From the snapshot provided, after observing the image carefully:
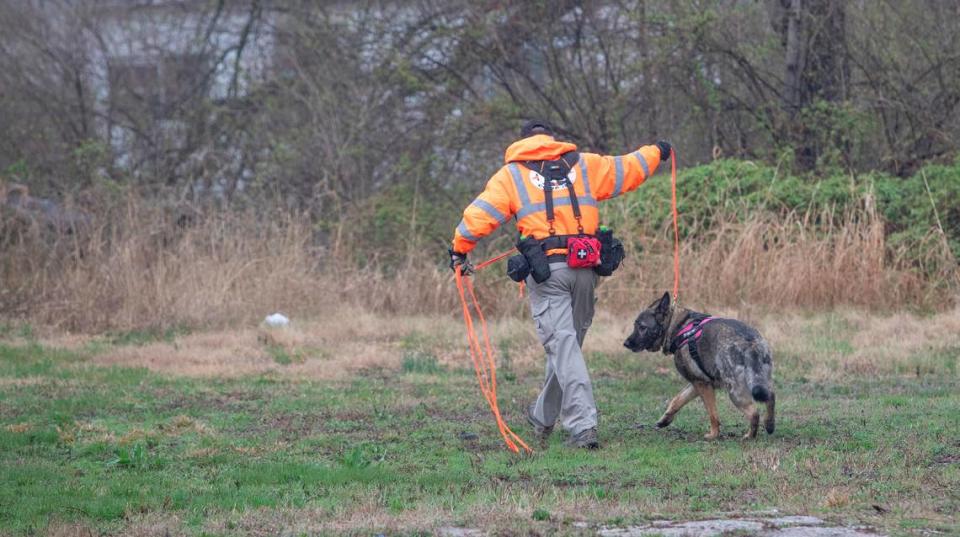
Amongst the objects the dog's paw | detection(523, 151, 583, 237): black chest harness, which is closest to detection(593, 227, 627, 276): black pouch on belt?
detection(523, 151, 583, 237): black chest harness

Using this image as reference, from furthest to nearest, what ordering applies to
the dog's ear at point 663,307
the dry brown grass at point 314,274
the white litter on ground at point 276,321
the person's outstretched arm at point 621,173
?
the dry brown grass at point 314,274 < the white litter on ground at point 276,321 < the dog's ear at point 663,307 < the person's outstretched arm at point 621,173

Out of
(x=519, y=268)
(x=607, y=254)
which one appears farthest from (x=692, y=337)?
(x=519, y=268)

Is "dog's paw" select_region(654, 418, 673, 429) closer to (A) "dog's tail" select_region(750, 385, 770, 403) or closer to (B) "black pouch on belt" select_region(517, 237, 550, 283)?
(A) "dog's tail" select_region(750, 385, 770, 403)

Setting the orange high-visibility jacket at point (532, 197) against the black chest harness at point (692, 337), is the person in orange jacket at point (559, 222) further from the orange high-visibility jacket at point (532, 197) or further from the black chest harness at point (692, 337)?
the black chest harness at point (692, 337)

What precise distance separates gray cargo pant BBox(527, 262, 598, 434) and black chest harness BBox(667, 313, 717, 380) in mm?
704

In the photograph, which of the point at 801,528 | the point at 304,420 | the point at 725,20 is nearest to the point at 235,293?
the point at 304,420

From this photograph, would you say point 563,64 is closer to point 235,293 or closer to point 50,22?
point 235,293

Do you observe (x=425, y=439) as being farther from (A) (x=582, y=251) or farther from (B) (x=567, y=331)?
(A) (x=582, y=251)

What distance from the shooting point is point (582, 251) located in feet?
25.5

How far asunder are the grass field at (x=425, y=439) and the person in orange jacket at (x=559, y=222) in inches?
15.5

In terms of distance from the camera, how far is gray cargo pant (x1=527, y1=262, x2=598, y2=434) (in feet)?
26.0

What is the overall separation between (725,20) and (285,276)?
24.0 feet

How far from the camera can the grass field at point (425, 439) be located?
6.13 meters

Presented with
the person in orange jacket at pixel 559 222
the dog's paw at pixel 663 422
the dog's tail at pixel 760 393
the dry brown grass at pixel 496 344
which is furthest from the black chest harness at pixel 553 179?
the dry brown grass at pixel 496 344
